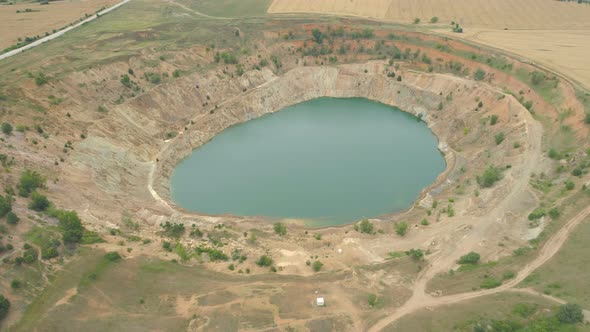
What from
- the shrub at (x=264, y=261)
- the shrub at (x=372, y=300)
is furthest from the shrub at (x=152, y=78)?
the shrub at (x=372, y=300)

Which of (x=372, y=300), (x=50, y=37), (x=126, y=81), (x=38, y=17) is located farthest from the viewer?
(x=38, y=17)

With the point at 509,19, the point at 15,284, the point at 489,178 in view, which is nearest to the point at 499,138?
the point at 489,178

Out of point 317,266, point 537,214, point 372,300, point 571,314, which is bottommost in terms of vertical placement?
point 571,314

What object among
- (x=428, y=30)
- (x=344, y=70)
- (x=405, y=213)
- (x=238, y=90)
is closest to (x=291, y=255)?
(x=405, y=213)

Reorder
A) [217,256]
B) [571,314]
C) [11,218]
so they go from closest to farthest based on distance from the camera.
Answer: [571,314] < [11,218] < [217,256]

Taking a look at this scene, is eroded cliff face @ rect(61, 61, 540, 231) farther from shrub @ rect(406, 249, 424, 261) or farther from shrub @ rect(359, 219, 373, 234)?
shrub @ rect(406, 249, 424, 261)

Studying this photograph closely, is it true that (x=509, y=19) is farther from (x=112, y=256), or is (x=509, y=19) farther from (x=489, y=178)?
(x=112, y=256)

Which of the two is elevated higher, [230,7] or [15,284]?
[230,7]

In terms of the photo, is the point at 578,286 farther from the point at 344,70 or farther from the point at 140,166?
the point at 344,70
